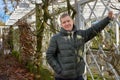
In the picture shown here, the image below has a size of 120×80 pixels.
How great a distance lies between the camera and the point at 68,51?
12.6ft

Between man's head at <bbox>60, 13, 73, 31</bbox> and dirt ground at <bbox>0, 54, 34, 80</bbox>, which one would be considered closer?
man's head at <bbox>60, 13, 73, 31</bbox>

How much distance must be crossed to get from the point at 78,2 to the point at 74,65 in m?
2.80

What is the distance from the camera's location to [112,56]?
3584 mm

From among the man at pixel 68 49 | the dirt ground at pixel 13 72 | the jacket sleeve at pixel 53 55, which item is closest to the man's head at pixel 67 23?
the man at pixel 68 49

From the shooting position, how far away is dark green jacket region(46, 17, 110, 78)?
3.86 metres

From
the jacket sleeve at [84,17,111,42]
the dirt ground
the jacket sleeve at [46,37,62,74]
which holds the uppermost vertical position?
the jacket sleeve at [84,17,111,42]

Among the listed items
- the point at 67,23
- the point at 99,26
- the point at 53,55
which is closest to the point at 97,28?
the point at 99,26

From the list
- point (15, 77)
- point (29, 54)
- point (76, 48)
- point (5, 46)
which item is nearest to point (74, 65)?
point (76, 48)

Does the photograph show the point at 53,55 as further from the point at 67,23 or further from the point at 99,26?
the point at 99,26

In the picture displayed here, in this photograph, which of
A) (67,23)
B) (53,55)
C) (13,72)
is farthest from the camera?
(13,72)

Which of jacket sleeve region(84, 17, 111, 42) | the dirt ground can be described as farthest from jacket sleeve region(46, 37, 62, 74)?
the dirt ground

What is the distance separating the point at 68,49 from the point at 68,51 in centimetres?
2

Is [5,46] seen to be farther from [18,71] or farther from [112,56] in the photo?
[112,56]

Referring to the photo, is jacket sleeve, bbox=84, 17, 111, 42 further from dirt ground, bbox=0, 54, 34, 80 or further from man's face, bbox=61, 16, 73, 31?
dirt ground, bbox=0, 54, 34, 80
